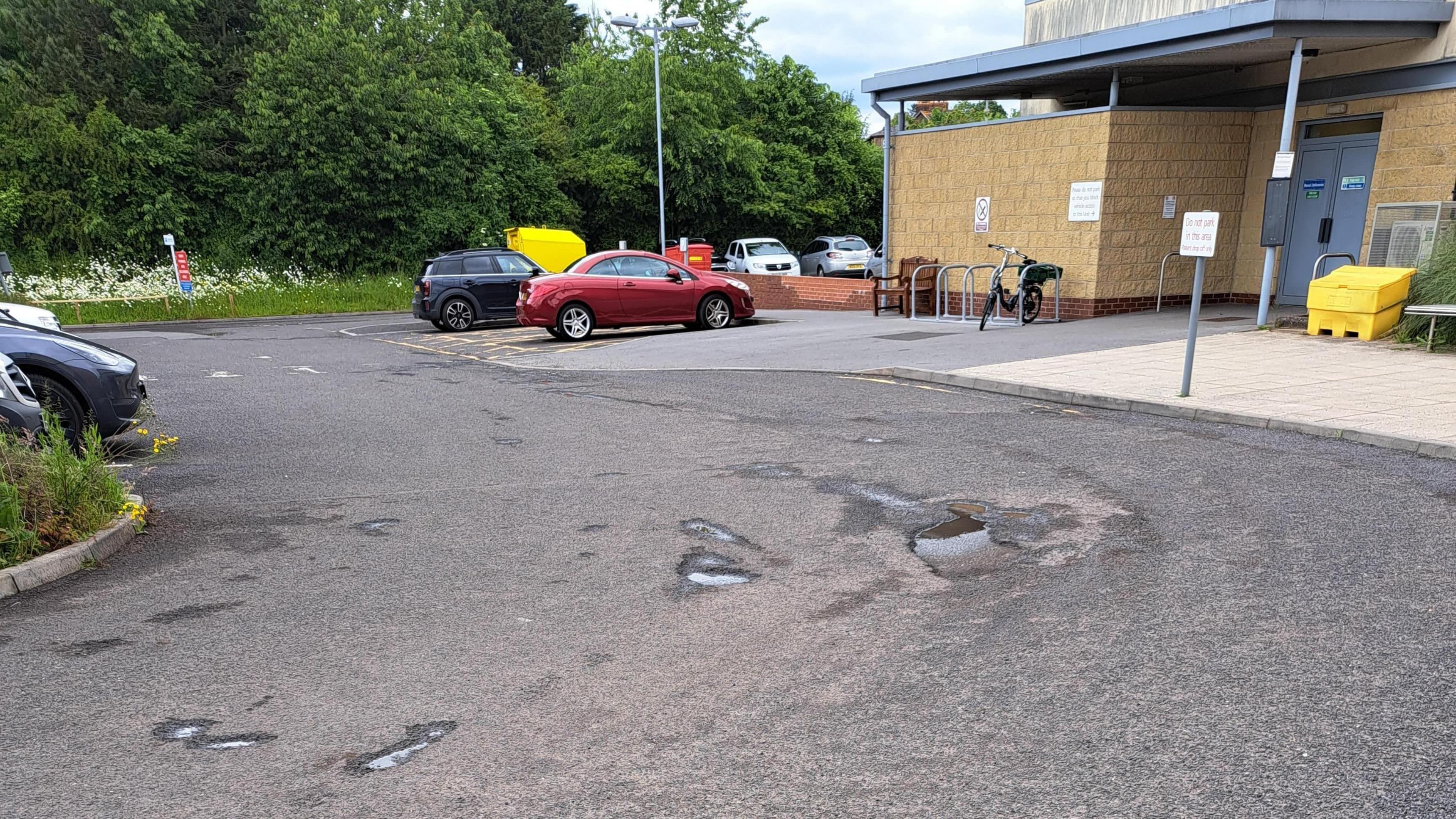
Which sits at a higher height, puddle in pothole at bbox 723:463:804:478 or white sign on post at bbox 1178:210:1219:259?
white sign on post at bbox 1178:210:1219:259

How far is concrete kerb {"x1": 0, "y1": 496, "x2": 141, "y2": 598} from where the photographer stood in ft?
17.2

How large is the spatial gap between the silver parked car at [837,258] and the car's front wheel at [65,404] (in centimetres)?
2483

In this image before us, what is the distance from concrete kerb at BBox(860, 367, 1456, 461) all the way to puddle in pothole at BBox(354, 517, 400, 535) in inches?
260

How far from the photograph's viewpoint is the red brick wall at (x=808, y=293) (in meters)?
22.4

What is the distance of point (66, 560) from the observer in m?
5.55

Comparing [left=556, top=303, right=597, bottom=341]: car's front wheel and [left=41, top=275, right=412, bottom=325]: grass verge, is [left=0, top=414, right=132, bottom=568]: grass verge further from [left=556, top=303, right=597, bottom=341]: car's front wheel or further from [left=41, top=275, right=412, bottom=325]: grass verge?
[left=41, top=275, right=412, bottom=325]: grass verge

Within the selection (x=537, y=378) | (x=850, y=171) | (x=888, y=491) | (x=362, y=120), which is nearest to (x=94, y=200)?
(x=362, y=120)

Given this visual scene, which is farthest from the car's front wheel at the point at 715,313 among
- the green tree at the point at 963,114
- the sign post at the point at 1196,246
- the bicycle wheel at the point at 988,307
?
the green tree at the point at 963,114

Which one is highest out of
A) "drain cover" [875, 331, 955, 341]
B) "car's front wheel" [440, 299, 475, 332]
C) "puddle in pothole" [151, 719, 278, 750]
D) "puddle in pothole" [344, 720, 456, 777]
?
"puddle in pothole" [344, 720, 456, 777]

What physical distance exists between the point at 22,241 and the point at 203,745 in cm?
3428

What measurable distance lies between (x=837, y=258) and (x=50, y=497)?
28.1m

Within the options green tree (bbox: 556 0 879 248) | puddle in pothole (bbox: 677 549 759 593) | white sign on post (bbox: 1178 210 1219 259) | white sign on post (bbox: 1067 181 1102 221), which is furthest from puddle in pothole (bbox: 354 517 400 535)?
green tree (bbox: 556 0 879 248)

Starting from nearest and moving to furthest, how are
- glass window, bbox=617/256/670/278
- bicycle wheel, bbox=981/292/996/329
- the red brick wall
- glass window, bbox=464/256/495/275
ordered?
bicycle wheel, bbox=981/292/996/329 → glass window, bbox=617/256/670/278 → glass window, bbox=464/256/495/275 → the red brick wall

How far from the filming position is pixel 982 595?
4.93 m
